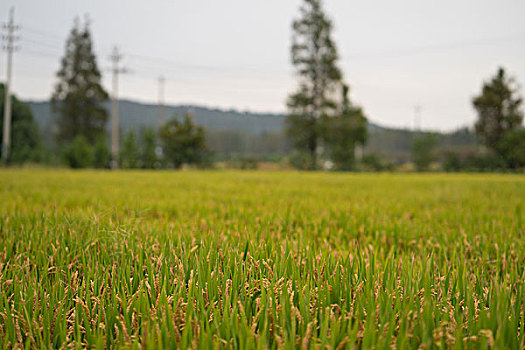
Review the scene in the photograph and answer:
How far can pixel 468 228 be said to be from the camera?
2926 millimetres

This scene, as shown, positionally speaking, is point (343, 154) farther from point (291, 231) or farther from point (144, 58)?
point (144, 58)

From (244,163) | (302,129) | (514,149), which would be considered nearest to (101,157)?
(244,163)

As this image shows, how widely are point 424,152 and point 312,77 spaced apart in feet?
43.5

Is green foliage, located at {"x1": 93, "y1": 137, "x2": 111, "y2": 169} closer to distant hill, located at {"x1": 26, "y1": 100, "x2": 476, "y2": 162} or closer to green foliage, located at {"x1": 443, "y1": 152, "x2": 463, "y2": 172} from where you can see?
green foliage, located at {"x1": 443, "y1": 152, "x2": 463, "y2": 172}

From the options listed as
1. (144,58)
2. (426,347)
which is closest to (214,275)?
(426,347)

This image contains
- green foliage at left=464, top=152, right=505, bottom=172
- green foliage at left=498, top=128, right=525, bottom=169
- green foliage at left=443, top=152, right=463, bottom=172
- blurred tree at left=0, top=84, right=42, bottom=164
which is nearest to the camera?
green foliage at left=498, top=128, right=525, bottom=169

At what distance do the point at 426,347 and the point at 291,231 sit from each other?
1841 millimetres

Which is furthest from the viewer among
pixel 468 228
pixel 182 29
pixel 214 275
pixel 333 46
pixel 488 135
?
pixel 182 29

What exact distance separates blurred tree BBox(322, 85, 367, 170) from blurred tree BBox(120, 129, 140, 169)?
1634cm

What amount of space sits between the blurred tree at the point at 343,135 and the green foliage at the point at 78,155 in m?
19.5

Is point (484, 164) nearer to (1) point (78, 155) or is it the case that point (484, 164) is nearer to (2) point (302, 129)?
(2) point (302, 129)

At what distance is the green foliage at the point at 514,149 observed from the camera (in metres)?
31.7

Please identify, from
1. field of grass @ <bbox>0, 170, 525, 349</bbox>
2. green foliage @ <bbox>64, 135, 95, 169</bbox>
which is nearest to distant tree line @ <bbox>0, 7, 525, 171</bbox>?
green foliage @ <bbox>64, 135, 95, 169</bbox>

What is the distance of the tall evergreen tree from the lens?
41.4m
